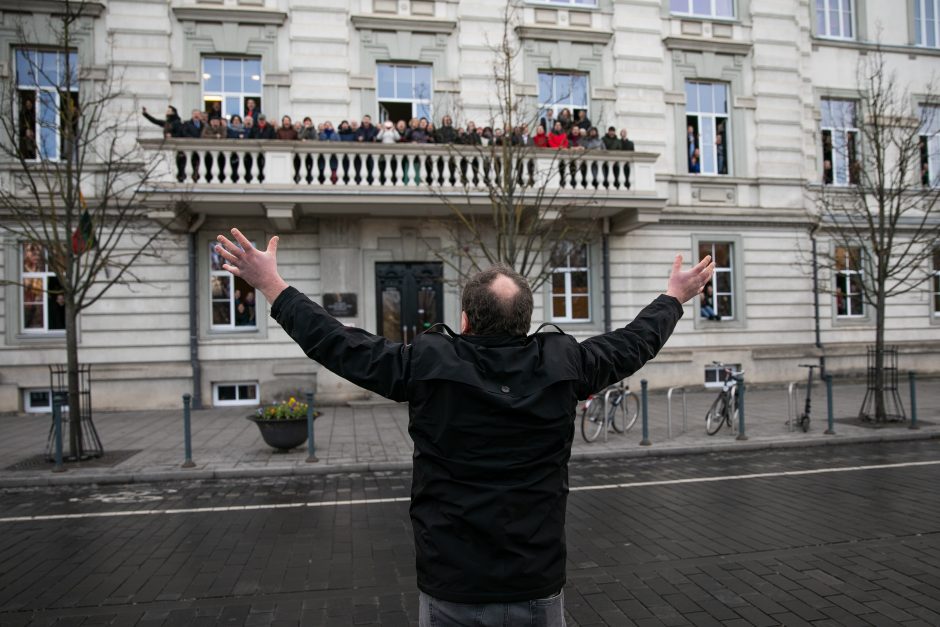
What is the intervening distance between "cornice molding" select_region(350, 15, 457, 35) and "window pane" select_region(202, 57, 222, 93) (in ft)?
11.9

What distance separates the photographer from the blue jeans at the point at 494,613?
207 centimetres

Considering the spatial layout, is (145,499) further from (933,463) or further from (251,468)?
(933,463)

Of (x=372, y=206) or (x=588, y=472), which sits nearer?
(x=588, y=472)

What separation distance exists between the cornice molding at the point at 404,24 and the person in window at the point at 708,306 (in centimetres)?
1024

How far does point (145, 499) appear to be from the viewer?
8234mm

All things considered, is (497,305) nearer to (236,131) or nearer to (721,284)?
(236,131)

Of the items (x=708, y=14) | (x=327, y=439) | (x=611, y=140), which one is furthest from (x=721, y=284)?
(x=327, y=439)

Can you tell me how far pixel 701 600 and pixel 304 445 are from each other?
8304 mm

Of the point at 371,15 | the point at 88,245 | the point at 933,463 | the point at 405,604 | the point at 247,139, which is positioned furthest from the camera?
the point at 371,15

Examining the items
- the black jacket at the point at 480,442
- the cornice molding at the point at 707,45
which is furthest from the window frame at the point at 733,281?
the black jacket at the point at 480,442

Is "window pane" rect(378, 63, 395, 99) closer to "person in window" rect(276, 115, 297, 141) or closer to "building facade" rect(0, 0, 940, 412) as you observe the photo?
"building facade" rect(0, 0, 940, 412)

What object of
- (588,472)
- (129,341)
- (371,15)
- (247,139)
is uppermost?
(371,15)

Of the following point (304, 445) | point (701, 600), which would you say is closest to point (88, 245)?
point (304, 445)

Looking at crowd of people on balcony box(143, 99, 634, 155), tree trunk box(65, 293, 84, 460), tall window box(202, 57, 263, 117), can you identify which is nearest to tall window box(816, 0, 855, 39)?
crowd of people on balcony box(143, 99, 634, 155)
